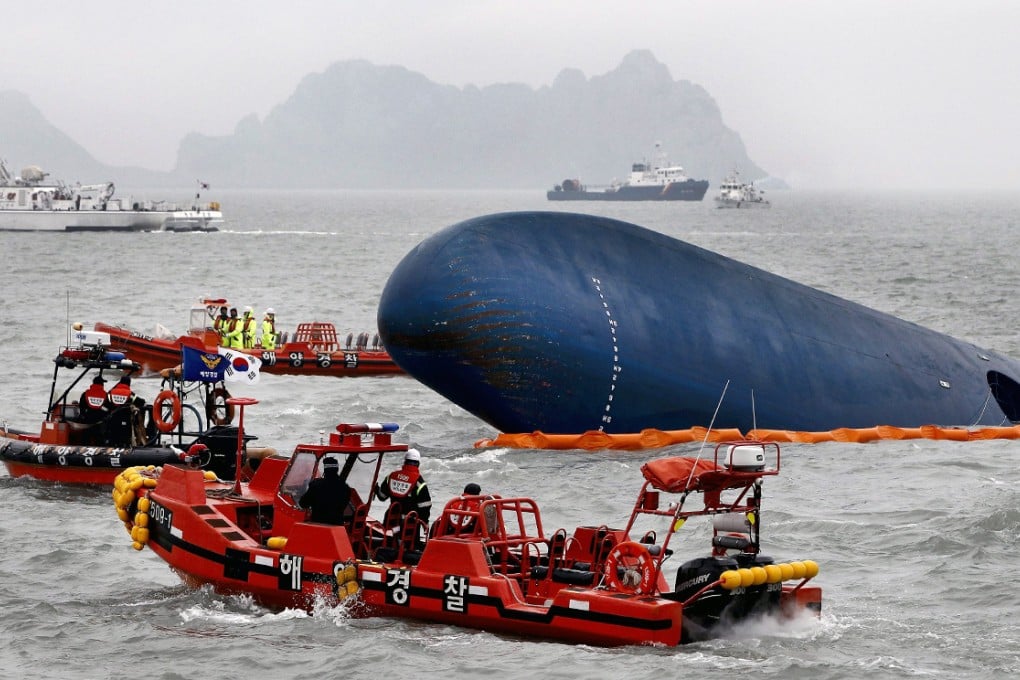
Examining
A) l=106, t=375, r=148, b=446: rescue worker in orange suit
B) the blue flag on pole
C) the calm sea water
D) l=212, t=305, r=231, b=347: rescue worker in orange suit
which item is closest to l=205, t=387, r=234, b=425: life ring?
l=106, t=375, r=148, b=446: rescue worker in orange suit

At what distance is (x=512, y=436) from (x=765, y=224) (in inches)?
5260

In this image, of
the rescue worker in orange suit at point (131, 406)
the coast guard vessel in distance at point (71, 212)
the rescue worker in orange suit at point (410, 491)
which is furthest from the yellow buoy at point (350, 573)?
the coast guard vessel in distance at point (71, 212)

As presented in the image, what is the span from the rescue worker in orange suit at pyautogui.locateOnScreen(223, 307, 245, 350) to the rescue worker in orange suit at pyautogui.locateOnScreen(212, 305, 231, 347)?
72 mm

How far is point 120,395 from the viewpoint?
24.0 meters

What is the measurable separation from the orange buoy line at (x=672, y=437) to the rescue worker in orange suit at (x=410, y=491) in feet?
30.7

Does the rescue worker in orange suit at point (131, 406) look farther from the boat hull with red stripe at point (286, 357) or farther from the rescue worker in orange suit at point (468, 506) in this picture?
the boat hull with red stripe at point (286, 357)

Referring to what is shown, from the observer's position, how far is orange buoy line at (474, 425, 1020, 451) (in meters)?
25.9

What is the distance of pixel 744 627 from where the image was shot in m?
14.6

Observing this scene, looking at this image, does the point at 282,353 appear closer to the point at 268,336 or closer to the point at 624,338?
the point at 268,336

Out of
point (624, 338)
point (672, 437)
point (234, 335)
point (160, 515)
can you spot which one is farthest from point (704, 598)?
point (234, 335)

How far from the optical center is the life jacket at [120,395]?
78.6 ft

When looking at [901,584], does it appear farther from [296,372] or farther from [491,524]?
[296,372]

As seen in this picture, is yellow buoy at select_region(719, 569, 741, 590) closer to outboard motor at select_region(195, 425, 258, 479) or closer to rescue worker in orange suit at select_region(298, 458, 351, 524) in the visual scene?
rescue worker in orange suit at select_region(298, 458, 351, 524)

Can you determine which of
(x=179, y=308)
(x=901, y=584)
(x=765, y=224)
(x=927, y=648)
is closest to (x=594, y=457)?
(x=901, y=584)
